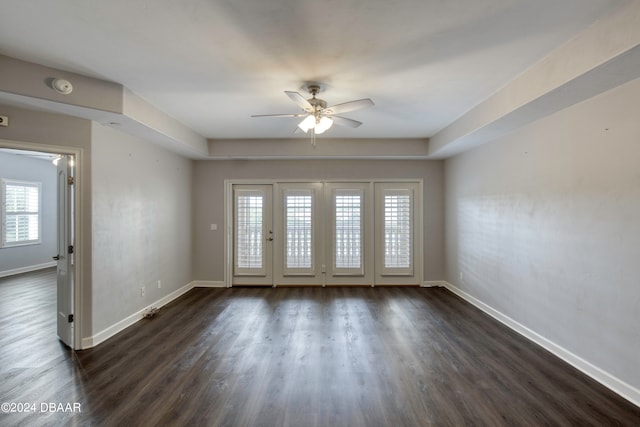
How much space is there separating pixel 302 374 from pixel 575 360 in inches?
99.9

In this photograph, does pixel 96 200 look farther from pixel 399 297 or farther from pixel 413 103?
→ pixel 399 297

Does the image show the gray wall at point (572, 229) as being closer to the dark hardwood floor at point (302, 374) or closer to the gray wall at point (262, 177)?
the dark hardwood floor at point (302, 374)

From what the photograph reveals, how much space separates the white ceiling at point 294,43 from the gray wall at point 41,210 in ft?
18.7

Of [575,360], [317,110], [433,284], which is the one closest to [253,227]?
[317,110]

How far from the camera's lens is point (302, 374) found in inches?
97.7

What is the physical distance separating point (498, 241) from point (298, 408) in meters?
3.24

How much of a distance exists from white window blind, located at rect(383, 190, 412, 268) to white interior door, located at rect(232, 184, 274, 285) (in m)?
2.20

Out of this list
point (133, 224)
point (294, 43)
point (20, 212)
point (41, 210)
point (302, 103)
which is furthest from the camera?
point (41, 210)

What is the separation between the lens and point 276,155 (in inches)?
193

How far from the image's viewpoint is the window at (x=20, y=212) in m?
6.04

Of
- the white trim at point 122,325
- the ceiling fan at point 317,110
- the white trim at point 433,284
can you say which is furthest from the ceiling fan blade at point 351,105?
the white trim at point 433,284

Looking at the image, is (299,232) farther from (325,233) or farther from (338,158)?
(338,158)

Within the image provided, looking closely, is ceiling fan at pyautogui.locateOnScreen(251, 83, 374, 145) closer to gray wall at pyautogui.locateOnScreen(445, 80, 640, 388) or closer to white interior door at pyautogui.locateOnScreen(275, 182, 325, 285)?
gray wall at pyautogui.locateOnScreen(445, 80, 640, 388)

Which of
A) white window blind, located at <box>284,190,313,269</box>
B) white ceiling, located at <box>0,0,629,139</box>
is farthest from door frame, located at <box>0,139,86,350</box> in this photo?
white window blind, located at <box>284,190,313,269</box>
